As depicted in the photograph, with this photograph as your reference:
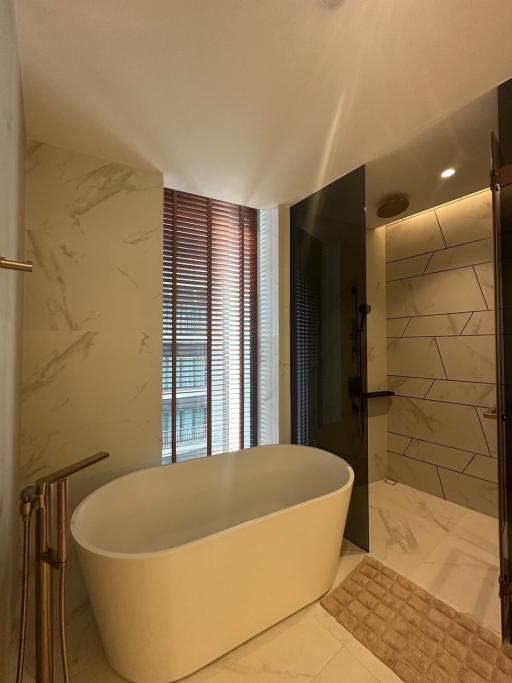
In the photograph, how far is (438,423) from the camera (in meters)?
2.70

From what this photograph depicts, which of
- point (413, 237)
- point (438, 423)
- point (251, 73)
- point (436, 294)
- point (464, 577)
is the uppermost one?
point (251, 73)

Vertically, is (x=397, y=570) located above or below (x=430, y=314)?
below

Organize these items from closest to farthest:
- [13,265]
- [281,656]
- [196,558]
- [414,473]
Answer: [13,265], [196,558], [281,656], [414,473]

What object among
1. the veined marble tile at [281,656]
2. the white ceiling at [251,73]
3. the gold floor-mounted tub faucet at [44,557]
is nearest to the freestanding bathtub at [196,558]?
the veined marble tile at [281,656]

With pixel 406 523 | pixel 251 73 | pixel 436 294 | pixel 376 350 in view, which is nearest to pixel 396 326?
pixel 376 350

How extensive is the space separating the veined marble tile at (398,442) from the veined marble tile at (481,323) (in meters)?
1.16

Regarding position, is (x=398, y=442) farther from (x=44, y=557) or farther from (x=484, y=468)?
(x=44, y=557)

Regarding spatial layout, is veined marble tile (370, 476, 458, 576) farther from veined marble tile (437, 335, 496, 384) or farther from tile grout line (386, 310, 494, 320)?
tile grout line (386, 310, 494, 320)

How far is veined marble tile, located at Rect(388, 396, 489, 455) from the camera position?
248 centimetres

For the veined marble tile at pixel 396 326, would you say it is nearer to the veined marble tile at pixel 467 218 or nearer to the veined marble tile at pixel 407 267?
the veined marble tile at pixel 407 267

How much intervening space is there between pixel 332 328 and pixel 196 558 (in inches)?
66.5

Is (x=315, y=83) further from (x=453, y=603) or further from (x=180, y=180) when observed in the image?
(x=453, y=603)

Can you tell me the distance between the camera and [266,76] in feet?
4.36

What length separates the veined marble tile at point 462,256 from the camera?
2.40 meters
